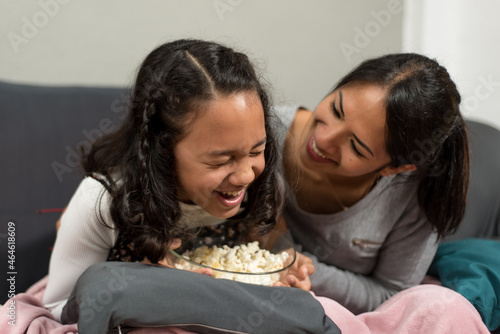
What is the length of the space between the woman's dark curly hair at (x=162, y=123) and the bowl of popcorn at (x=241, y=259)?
5 cm

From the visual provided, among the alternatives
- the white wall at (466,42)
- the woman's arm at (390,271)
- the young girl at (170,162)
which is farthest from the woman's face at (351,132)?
the white wall at (466,42)

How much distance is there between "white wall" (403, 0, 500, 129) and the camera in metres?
1.92

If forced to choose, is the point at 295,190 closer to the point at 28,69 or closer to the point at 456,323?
the point at 456,323

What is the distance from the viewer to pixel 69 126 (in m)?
1.36

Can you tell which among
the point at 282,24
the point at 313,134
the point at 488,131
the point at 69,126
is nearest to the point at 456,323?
the point at 313,134

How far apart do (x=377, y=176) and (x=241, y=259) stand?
51 cm

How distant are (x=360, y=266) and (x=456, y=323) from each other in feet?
1.32

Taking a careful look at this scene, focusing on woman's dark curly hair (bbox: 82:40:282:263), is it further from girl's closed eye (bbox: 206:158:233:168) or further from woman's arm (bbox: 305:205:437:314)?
woman's arm (bbox: 305:205:437:314)

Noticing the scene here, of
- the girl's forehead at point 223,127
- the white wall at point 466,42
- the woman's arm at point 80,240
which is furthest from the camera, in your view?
the white wall at point 466,42

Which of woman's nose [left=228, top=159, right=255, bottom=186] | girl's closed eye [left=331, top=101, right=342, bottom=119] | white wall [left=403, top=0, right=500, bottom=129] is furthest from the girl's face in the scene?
white wall [left=403, top=0, right=500, bottom=129]

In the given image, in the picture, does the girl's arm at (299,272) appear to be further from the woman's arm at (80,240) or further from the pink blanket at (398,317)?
the woman's arm at (80,240)

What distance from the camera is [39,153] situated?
4.29 ft

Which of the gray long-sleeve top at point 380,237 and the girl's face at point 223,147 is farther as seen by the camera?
the gray long-sleeve top at point 380,237

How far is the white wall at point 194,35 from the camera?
4.74ft
